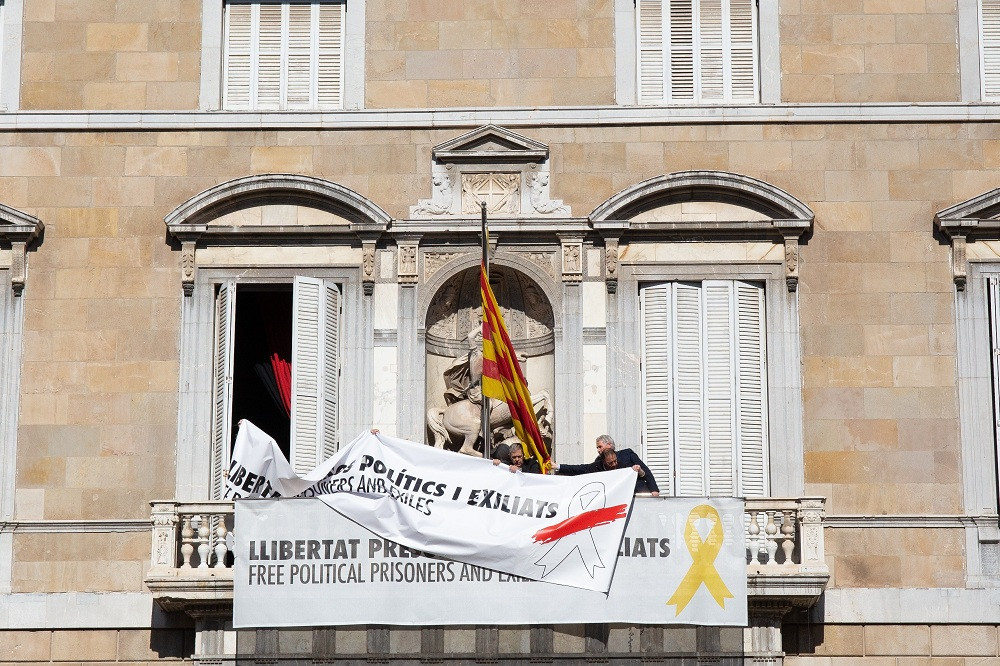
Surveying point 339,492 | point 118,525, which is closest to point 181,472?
point 118,525

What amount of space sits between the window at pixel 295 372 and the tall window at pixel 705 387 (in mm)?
3755

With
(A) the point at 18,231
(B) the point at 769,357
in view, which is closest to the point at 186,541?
(A) the point at 18,231

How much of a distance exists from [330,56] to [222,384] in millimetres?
4390

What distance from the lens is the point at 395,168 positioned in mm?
24828

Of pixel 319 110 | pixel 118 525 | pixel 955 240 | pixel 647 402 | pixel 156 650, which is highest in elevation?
pixel 319 110

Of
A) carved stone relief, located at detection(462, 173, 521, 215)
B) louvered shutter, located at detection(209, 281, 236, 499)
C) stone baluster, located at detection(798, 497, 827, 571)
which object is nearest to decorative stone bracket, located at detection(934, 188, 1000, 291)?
stone baluster, located at detection(798, 497, 827, 571)

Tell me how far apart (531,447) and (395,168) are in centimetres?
405

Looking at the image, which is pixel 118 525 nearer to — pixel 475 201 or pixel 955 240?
pixel 475 201

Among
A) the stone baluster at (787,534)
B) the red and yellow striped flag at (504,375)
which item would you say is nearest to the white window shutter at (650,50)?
the red and yellow striped flag at (504,375)

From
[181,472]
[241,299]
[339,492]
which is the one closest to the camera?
[339,492]

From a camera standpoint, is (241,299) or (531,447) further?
(241,299)

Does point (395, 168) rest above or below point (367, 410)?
above

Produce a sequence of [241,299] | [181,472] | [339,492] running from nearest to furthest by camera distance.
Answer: [339,492]
[181,472]
[241,299]

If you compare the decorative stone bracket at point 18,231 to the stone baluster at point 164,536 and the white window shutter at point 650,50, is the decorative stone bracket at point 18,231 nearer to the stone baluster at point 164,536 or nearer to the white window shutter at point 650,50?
the stone baluster at point 164,536
